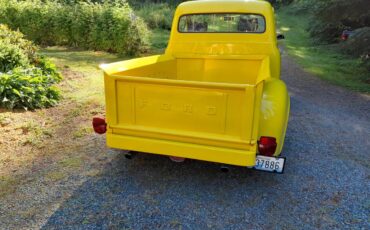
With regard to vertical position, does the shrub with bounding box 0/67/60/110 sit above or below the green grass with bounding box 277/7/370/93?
above

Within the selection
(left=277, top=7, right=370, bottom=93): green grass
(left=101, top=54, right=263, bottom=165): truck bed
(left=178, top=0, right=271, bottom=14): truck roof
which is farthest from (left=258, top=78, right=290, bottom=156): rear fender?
(left=277, top=7, right=370, bottom=93): green grass

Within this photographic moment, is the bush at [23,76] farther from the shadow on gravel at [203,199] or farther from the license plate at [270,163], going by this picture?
the license plate at [270,163]

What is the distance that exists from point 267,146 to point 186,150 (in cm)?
80

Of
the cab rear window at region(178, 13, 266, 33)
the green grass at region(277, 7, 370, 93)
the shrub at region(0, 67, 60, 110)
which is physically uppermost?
the cab rear window at region(178, 13, 266, 33)

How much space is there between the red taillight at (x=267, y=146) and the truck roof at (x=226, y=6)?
2.82 metres

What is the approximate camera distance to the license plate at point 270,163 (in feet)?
10.5

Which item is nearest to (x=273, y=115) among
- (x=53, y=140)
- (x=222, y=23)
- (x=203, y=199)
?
(x=203, y=199)

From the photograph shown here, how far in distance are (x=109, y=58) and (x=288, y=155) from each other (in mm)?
8368

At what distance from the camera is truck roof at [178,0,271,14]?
5301 mm

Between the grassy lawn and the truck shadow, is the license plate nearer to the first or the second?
the truck shadow

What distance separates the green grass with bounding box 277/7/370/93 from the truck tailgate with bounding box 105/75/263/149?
678 centimetres

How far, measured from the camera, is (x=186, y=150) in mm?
3355

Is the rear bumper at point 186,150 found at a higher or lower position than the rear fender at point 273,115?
lower

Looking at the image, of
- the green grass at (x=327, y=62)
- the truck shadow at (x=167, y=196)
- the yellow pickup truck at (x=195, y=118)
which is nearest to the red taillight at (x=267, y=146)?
the yellow pickup truck at (x=195, y=118)
